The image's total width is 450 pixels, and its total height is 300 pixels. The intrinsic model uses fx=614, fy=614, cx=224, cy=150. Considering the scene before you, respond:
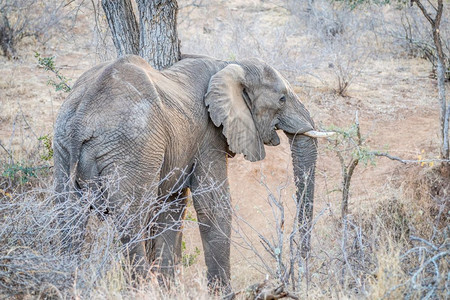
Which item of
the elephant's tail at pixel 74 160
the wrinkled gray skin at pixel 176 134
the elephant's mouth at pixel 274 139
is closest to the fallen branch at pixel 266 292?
the wrinkled gray skin at pixel 176 134

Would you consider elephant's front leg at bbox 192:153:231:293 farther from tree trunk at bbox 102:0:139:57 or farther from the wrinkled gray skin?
tree trunk at bbox 102:0:139:57

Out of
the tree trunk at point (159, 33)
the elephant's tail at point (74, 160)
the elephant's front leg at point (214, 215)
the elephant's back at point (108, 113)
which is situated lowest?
the elephant's front leg at point (214, 215)

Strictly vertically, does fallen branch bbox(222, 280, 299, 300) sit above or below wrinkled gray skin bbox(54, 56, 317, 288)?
below

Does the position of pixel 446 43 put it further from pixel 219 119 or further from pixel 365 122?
pixel 219 119

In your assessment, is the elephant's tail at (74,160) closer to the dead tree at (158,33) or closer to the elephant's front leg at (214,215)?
the elephant's front leg at (214,215)

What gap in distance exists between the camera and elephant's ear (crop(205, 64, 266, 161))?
229 inches

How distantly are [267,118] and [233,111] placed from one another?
1.76ft

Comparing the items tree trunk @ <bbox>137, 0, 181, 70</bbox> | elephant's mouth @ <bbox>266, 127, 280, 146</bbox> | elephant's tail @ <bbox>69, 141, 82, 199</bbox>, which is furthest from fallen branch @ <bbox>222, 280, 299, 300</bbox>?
tree trunk @ <bbox>137, 0, 181, 70</bbox>

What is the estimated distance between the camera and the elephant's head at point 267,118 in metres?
6.06

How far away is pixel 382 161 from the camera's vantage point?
988 cm

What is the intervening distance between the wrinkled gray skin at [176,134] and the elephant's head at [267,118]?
0.03 ft

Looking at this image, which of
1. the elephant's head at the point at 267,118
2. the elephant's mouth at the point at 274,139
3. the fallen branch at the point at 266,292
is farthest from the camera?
the elephant's mouth at the point at 274,139

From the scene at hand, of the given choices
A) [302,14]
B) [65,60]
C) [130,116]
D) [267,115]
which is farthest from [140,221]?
[302,14]

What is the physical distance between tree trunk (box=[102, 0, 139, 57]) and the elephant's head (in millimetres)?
1560
